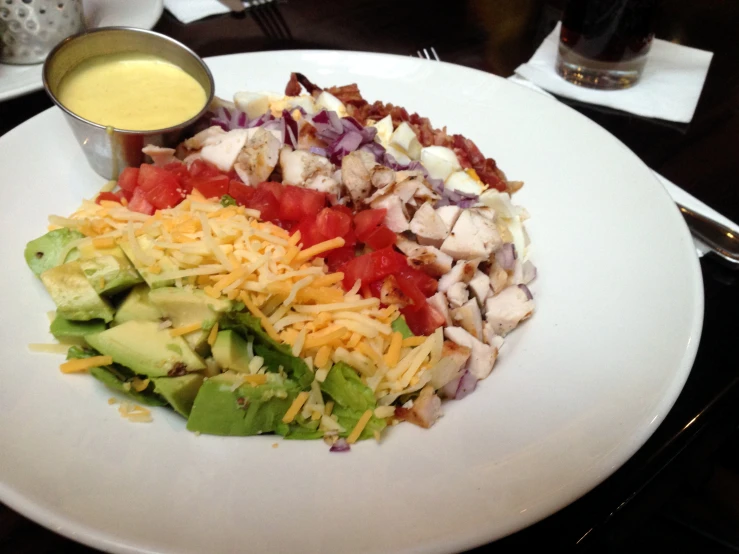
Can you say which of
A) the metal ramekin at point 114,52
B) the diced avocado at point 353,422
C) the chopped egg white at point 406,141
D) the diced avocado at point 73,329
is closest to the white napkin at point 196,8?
the metal ramekin at point 114,52

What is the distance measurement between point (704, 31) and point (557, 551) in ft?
10.4

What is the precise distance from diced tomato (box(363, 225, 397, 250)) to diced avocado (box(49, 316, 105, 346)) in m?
0.72

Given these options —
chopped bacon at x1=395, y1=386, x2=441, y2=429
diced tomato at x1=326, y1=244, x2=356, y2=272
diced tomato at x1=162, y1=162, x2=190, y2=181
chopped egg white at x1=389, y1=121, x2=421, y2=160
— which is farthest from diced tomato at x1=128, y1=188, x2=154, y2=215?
chopped bacon at x1=395, y1=386, x2=441, y2=429

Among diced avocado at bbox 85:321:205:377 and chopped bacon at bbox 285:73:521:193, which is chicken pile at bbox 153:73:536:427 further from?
diced avocado at bbox 85:321:205:377

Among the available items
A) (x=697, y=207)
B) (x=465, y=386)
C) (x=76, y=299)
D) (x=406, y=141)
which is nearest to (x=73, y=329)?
(x=76, y=299)

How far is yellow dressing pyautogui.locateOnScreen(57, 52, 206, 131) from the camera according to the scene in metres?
2.02

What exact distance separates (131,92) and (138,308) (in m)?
0.99

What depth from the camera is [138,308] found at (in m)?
1.49

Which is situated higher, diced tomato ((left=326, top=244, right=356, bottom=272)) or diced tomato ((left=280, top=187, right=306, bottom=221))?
diced tomato ((left=280, top=187, right=306, bottom=221))

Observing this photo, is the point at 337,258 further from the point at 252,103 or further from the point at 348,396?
the point at 252,103

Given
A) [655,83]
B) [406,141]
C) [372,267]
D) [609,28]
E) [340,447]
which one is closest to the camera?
[340,447]

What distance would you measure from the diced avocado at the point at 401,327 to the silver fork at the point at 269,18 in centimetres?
198

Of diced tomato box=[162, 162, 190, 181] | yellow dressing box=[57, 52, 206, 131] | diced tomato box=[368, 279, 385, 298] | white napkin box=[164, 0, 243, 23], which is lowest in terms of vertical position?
diced tomato box=[368, 279, 385, 298]

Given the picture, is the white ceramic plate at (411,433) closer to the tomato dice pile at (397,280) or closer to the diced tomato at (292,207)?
the tomato dice pile at (397,280)
